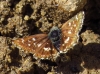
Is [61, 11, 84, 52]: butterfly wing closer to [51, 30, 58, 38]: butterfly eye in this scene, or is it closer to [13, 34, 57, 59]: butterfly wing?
[51, 30, 58, 38]: butterfly eye

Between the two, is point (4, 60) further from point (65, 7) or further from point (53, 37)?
point (65, 7)

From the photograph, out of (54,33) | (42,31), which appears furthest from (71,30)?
(42,31)

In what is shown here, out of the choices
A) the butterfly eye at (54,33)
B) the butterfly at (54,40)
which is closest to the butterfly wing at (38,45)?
the butterfly at (54,40)

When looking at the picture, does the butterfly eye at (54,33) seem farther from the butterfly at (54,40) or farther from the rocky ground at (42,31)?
the rocky ground at (42,31)

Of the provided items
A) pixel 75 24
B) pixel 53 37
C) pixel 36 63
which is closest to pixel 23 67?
pixel 36 63

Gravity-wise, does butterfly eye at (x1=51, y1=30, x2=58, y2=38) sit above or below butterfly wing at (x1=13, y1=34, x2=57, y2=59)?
above

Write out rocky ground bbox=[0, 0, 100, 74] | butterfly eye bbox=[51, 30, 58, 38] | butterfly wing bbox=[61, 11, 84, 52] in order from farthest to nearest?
1. butterfly eye bbox=[51, 30, 58, 38]
2. rocky ground bbox=[0, 0, 100, 74]
3. butterfly wing bbox=[61, 11, 84, 52]

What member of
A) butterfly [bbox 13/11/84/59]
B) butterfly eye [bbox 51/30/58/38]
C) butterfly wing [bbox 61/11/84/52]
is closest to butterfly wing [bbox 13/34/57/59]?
butterfly [bbox 13/11/84/59]
